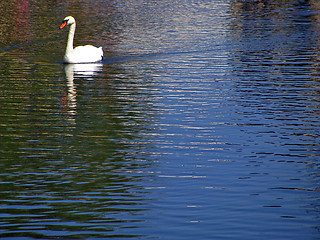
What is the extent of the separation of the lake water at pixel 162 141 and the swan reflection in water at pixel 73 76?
0.16 feet

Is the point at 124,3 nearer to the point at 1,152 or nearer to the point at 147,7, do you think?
the point at 147,7

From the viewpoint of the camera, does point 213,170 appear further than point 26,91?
No

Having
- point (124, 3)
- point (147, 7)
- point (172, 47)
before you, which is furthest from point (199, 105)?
point (124, 3)

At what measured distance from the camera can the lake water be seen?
8867 millimetres

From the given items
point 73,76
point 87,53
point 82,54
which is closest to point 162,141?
point 73,76

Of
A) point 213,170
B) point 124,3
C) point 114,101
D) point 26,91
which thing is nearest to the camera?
point 213,170

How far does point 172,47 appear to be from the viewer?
94.7ft

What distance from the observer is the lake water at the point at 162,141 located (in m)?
8.87

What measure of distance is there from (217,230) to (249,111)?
8.05m

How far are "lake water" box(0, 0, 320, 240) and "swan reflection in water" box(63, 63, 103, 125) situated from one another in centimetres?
5

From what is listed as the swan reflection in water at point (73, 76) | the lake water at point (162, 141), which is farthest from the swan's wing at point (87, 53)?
the lake water at point (162, 141)

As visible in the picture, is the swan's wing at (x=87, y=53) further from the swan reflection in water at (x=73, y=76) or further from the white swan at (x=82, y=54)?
the swan reflection in water at (x=73, y=76)

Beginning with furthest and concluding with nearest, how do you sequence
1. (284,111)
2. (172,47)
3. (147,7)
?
1. (147,7)
2. (172,47)
3. (284,111)

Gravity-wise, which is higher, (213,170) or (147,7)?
(147,7)
